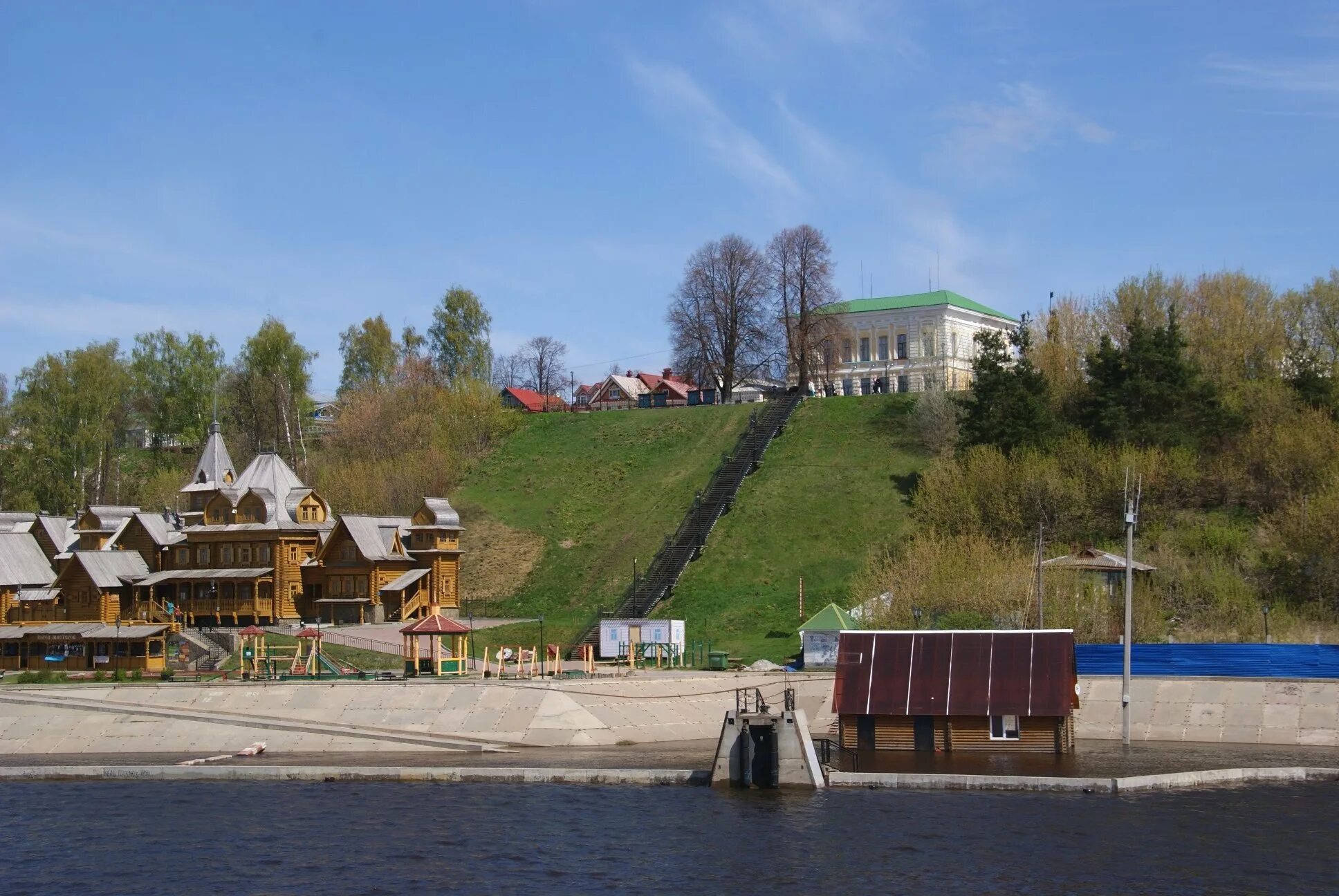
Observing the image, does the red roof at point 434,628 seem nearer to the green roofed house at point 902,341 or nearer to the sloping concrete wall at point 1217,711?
the sloping concrete wall at point 1217,711

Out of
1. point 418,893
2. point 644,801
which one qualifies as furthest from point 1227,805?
point 418,893

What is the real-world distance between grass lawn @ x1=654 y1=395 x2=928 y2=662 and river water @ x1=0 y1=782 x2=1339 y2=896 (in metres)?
25.4

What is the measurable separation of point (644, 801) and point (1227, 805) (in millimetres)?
15045

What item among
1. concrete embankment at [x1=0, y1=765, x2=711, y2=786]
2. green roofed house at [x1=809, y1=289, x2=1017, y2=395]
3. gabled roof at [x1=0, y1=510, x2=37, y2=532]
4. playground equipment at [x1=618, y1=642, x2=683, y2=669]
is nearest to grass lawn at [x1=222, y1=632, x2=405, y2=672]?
playground equipment at [x1=618, y1=642, x2=683, y2=669]

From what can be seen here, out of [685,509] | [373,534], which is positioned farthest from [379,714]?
[685,509]

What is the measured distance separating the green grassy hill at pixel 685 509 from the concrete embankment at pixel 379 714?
37.2 ft

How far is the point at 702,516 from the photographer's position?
87375 millimetres

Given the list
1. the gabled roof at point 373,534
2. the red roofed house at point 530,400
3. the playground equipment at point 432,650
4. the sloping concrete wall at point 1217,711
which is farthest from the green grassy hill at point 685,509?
the red roofed house at point 530,400

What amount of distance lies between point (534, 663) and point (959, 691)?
20.9m

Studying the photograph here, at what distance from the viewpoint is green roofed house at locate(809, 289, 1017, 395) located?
11900 cm

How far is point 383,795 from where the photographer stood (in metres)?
41.0

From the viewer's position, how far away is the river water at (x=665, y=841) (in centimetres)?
3128

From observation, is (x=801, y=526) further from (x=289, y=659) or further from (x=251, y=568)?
(x=289, y=659)

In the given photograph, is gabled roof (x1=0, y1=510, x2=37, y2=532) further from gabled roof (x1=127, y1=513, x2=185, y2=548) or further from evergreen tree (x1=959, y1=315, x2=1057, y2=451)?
evergreen tree (x1=959, y1=315, x2=1057, y2=451)
